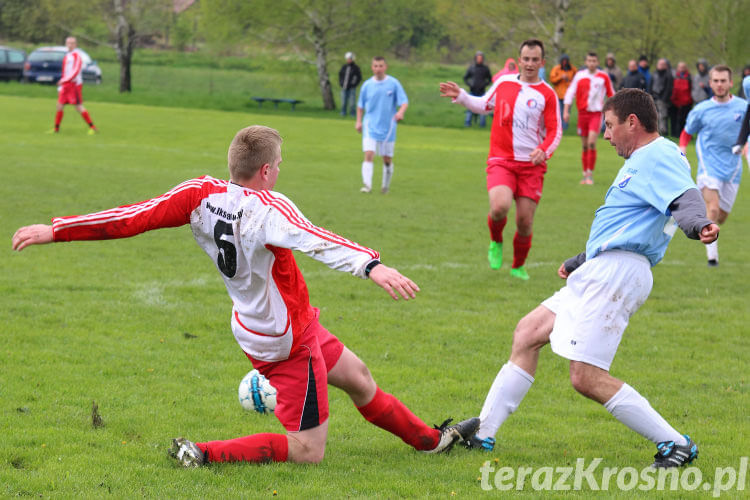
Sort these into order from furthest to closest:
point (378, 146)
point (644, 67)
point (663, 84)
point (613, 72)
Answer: point (644, 67) < point (663, 84) < point (613, 72) < point (378, 146)

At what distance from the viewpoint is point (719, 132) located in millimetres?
11344

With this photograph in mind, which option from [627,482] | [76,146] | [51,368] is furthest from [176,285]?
[76,146]

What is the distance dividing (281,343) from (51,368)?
2.49 meters

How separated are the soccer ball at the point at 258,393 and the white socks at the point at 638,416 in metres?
1.79

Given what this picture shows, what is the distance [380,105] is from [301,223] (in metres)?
13.2

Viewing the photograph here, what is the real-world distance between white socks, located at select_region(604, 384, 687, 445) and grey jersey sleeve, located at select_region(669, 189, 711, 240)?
3.08ft

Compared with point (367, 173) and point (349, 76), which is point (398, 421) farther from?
point (349, 76)

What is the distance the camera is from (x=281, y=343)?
448 cm

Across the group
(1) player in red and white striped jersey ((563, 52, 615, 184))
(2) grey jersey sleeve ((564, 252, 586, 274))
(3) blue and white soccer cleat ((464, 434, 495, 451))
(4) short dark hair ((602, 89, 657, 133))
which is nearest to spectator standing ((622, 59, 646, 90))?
(1) player in red and white striped jersey ((563, 52, 615, 184))

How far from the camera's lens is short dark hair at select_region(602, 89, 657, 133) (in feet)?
15.3

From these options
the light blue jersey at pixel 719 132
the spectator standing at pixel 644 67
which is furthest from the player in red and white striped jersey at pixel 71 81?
the spectator standing at pixel 644 67

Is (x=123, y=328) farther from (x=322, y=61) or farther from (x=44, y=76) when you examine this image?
(x=44, y=76)

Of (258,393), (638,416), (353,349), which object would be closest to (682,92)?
(353,349)

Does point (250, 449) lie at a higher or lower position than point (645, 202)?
lower
